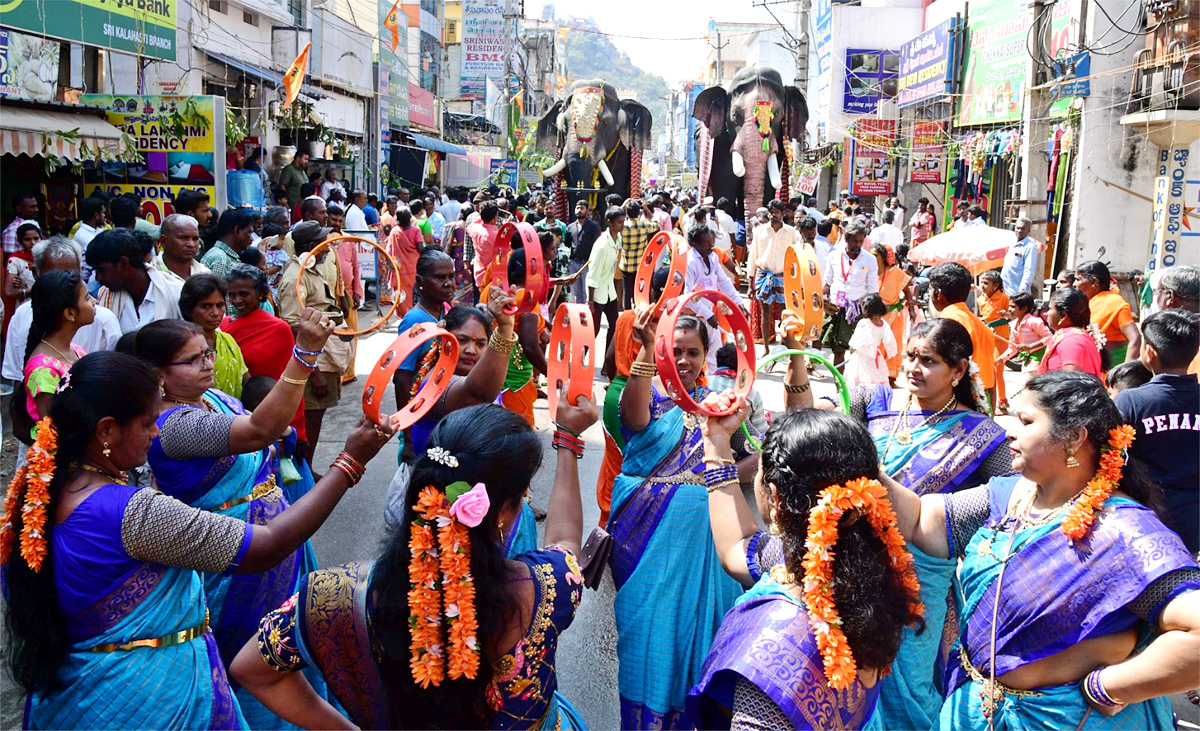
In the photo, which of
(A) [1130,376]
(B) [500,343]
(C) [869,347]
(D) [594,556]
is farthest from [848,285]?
(D) [594,556]

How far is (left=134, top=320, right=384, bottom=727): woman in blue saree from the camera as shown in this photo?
109 inches

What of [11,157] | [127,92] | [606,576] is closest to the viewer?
[606,576]

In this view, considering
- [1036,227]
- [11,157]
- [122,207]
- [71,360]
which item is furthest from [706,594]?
[1036,227]

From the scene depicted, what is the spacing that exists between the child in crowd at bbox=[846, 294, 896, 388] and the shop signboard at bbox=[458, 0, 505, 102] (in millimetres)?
37409

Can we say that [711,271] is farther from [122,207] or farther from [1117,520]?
[1117,520]

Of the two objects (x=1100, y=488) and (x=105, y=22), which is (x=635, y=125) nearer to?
(x=105, y=22)

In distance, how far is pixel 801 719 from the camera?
1.72 m

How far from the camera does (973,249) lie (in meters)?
11.0

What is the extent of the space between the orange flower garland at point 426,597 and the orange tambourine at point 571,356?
30.3 inches

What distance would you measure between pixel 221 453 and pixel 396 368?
0.58 metres

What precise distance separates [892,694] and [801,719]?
4.11ft

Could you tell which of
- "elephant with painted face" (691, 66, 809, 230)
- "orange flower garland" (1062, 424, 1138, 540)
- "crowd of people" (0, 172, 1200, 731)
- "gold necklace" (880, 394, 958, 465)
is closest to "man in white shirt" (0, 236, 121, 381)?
"crowd of people" (0, 172, 1200, 731)

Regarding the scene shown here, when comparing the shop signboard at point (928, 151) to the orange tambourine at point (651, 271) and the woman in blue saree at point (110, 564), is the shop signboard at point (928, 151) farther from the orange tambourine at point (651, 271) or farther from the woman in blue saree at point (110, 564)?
the woman in blue saree at point (110, 564)

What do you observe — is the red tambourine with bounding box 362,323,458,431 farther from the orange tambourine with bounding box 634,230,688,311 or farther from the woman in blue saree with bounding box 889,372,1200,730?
the woman in blue saree with bounding box 889,372,1200,730
